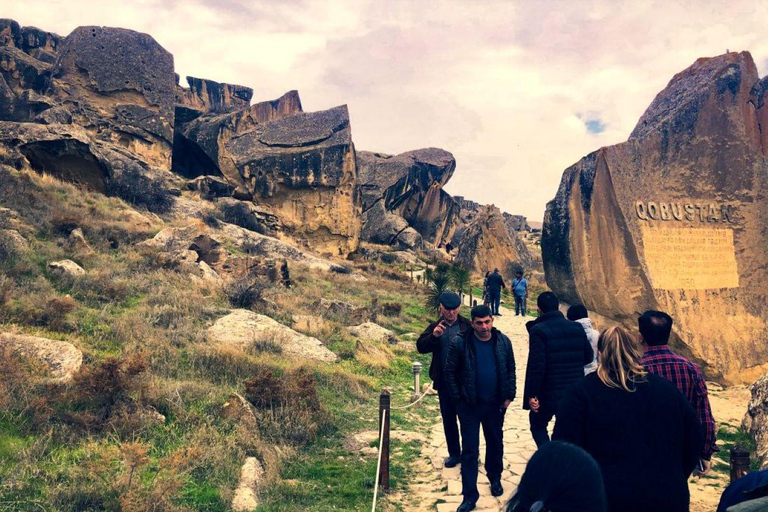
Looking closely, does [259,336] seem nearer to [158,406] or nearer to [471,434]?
[158,406]

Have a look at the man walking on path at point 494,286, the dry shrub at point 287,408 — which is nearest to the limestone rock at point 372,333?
the dry shrub at point 287,408

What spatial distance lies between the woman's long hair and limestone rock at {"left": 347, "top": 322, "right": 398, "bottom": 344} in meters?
9.07

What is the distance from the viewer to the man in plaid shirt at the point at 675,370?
120 inches

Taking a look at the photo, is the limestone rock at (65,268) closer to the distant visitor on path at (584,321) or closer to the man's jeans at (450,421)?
the man's jeans at (450,421)

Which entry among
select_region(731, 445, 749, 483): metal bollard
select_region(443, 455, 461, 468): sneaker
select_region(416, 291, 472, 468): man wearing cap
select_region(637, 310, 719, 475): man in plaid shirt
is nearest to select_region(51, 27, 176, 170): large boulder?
select_region(416, 291, 472, 468): man wearing cap

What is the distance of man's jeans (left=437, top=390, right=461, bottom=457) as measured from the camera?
496cm

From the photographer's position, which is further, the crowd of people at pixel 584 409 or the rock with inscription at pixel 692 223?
the rock with inscription at pixel 692 223

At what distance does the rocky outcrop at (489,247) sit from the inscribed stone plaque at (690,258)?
20963mm

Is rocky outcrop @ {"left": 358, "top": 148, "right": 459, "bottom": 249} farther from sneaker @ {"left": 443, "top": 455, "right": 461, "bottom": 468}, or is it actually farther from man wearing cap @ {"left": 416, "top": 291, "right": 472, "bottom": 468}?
man wearing cap @ {"left": 416, "top": 291, "right": 472, "bottom": 468}

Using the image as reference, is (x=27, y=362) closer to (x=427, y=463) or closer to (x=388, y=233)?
(x=427, y=463)

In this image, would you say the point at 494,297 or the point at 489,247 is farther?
the point at 489,247

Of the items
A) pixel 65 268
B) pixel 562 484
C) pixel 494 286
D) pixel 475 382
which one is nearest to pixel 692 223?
pixel 475 382

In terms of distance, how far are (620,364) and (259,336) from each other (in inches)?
302

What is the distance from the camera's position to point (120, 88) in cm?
2791
